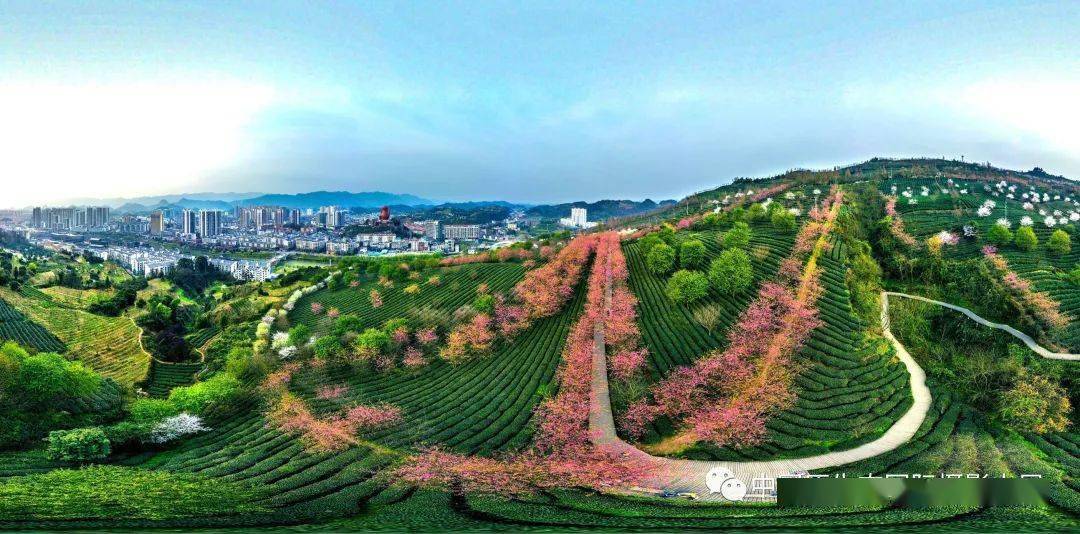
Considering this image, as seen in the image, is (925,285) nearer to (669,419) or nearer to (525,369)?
(669,419)

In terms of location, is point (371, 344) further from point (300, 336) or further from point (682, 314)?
point (682, 314)

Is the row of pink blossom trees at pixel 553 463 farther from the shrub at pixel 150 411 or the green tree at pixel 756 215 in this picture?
the green tree at pixel 756 215

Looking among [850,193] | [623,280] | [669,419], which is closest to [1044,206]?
[850,193]

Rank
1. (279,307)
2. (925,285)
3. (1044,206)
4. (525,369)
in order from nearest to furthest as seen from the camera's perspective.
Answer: (525,369) → (925,285) → (279,307) → (1044,206)

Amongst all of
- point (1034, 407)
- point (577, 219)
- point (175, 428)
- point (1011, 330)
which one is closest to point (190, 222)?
point (577, 219)

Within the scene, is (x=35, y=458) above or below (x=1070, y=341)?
below

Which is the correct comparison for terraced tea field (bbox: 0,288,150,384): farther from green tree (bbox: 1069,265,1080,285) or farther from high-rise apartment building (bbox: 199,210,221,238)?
high-rise apartment building (bbox: 199,210,221,238)
